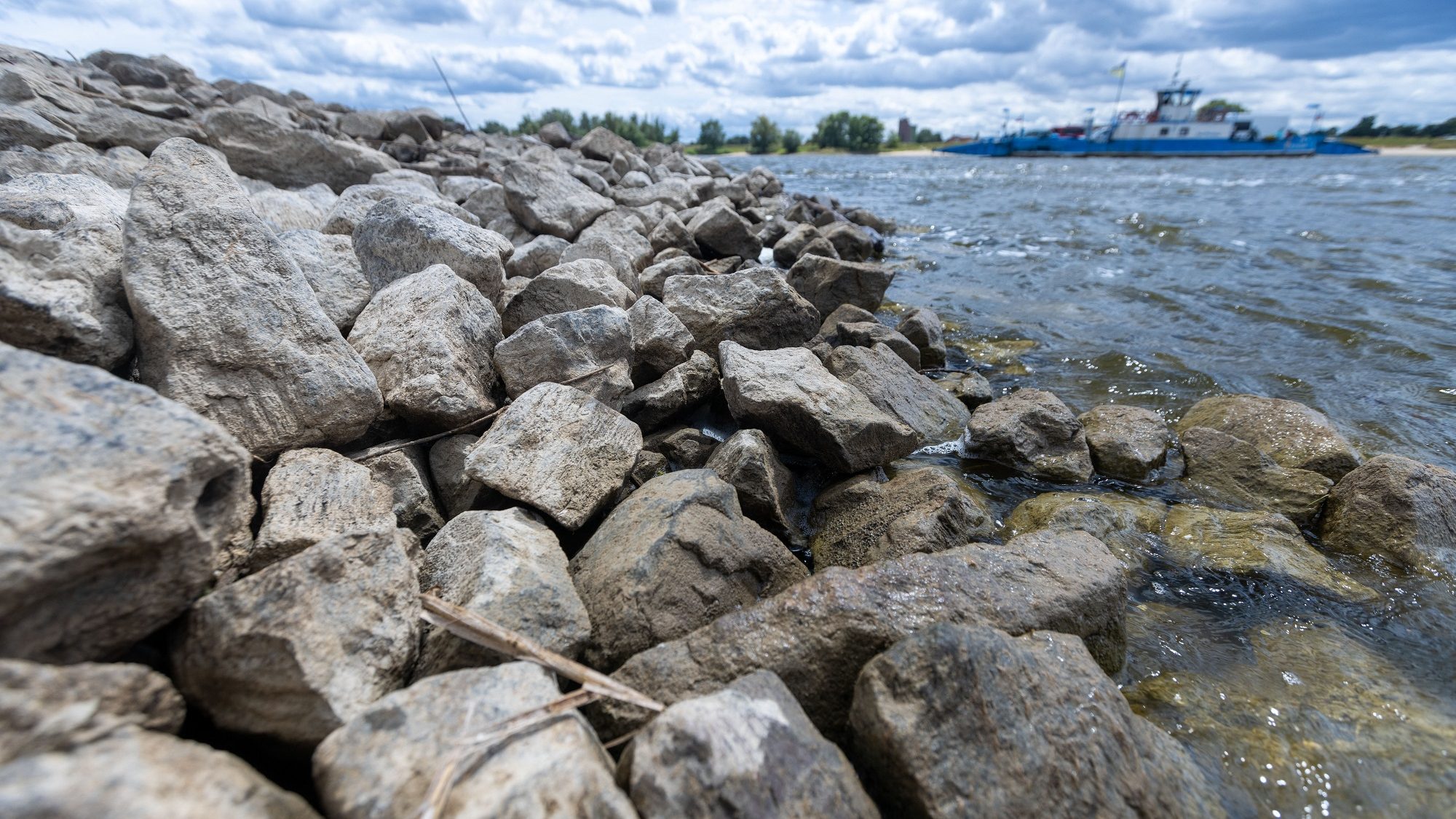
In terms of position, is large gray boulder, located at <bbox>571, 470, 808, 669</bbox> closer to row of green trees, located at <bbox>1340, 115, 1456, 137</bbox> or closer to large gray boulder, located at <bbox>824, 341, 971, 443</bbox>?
large gray boulder, located at <bbox>824, 341, 971, 443</bbox>

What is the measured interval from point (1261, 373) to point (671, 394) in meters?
5.90

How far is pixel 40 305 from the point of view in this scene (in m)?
2.25

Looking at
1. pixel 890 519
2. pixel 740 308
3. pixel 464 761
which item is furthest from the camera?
pixel 740 308

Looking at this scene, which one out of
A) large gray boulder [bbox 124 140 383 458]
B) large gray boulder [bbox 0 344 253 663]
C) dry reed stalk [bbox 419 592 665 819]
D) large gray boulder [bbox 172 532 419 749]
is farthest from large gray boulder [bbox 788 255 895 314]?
large gray boulder [bbox 0 344 253 663]

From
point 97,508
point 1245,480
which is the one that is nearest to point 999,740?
point 97,508

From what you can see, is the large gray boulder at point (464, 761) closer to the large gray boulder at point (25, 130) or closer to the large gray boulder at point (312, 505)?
the large gray boulder at point (312, 505)

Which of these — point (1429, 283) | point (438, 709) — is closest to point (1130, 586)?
point (438, 709)

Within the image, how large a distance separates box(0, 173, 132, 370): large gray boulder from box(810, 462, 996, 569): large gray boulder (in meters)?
3.14

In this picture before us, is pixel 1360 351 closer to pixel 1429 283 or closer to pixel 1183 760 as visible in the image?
pixel 1429 283

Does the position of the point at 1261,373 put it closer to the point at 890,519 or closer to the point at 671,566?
the point at 890,519

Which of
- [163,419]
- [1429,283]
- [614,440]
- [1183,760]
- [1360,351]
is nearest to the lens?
[163,419]

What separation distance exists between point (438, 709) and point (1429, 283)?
42.5ft

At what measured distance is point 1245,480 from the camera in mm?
4227

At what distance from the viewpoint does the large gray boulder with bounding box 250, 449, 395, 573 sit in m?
2.16
